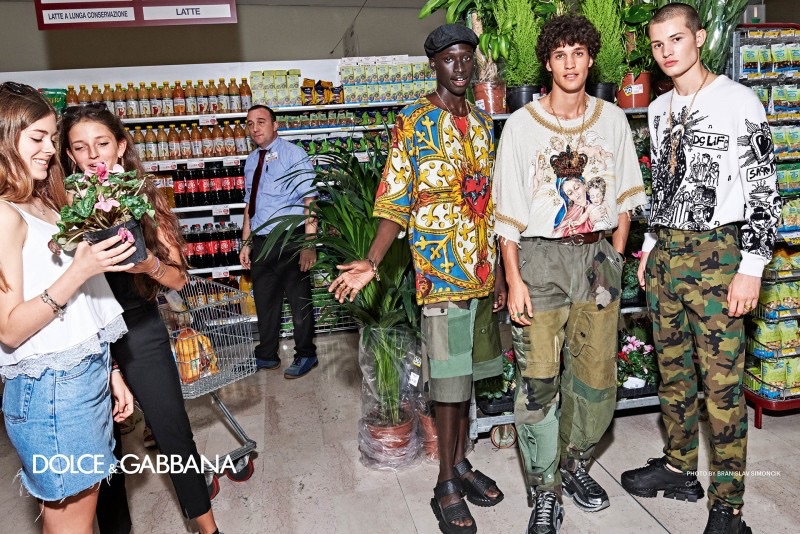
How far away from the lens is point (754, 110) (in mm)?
2131

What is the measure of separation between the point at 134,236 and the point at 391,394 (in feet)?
5.61

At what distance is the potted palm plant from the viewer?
2.92 metres

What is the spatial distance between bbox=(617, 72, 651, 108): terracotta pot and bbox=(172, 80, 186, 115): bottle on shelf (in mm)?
4003

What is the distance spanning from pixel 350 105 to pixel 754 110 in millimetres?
4063

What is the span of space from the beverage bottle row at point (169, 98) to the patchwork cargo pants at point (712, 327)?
4.32 m

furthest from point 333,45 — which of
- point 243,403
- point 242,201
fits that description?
point 243,403

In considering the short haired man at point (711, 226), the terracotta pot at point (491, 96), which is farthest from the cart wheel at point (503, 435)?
the terracotta pot at point (491, 96)

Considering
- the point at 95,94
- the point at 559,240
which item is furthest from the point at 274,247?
the point at 559,240

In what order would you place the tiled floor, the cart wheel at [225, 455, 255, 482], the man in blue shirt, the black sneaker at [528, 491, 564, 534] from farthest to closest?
the man in blue shirt
the cart wheel at [225, 455, 255, 482]
the tiled floor
the black sneaker at [528, 491, 564, 534]

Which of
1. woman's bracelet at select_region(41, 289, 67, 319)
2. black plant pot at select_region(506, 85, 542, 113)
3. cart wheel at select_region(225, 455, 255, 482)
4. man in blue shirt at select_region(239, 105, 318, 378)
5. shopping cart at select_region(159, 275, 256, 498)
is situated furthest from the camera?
man in blue shirt at select_region(239, 105, 318, 378)

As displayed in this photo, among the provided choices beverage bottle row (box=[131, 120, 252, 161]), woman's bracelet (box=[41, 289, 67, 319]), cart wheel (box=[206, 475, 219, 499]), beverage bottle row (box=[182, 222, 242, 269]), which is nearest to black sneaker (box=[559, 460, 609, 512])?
cart wheel (box=[206, 475, 219, 499])

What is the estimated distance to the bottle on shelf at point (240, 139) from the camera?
5.51 m

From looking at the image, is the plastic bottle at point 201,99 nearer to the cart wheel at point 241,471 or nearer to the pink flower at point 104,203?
the cart wheel at point 241,471

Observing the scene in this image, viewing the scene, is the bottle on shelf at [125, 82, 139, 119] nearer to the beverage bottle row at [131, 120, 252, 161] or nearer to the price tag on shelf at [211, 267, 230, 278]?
the beverage bottle row at [131, 120, 252, 161]
